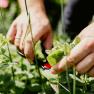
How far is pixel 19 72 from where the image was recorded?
4.89 ft

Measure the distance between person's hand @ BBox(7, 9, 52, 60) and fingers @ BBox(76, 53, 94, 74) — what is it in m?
0.26

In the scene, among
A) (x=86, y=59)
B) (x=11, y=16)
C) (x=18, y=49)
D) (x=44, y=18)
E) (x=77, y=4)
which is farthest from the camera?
(x=11, y=16)

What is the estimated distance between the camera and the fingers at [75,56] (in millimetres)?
1278

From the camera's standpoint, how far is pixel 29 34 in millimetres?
1576

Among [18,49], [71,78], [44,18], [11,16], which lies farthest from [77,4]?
[71,78]

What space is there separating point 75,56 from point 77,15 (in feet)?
6.43

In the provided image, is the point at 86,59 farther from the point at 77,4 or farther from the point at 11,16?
the point at 11,16

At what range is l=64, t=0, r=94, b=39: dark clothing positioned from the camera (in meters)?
3.04

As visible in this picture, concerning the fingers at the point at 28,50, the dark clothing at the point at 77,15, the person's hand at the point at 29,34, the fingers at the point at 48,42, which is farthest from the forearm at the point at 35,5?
the dark clothing at the point at 77,15

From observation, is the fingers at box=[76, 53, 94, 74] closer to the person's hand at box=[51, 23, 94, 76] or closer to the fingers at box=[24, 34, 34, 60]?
the person's hand at box=[51, 23, 94, 76]

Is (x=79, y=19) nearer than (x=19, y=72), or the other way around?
(x=19, y=72)

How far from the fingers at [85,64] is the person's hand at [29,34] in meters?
0.26

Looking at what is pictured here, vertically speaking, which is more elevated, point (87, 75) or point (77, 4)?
point (77, 4)

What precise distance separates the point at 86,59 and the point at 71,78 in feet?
0.30
